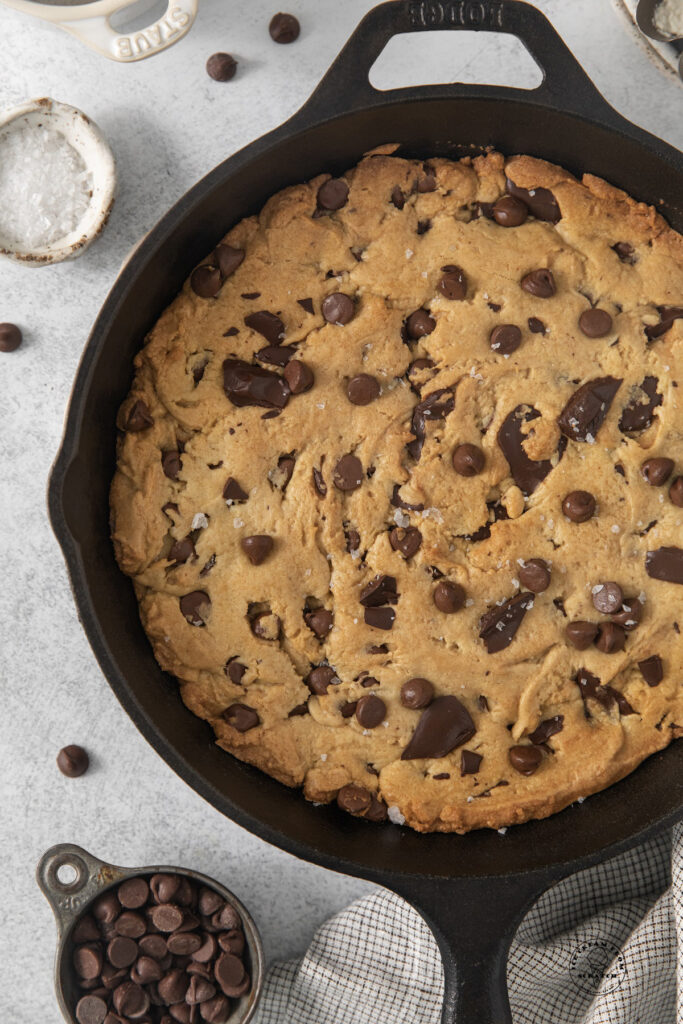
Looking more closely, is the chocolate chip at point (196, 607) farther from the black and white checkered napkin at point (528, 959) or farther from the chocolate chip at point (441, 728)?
the black and white checkered napkin at point (528, 959)

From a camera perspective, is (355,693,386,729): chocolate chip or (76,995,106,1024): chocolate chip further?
(76,995,106,1024): chocolate chip

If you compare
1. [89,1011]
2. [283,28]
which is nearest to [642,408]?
[283,28]

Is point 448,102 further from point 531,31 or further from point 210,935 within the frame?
point 210,935

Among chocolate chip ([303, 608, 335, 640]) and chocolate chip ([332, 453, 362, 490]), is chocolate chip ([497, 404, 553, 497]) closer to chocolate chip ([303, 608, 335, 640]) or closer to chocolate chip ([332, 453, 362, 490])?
chocolate chip ([332, 453, 362, 490])

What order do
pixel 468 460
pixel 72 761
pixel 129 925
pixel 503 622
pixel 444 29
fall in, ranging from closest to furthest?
pixel 444 29 → pixel 468 460 → pixel 503 622 → pixel 129 925 → pixel 72 761

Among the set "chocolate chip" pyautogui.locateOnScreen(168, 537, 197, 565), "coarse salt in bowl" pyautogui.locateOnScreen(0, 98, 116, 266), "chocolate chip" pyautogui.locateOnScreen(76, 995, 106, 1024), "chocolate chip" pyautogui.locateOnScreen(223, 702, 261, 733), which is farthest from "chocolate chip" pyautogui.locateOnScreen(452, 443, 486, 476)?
"chocolate chip" pyautogui.locateOnScreen(76, 995, 106, 1024)

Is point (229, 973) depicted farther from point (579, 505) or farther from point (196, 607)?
point (579, 505)

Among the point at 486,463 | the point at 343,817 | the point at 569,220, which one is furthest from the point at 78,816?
the point at 569,220
